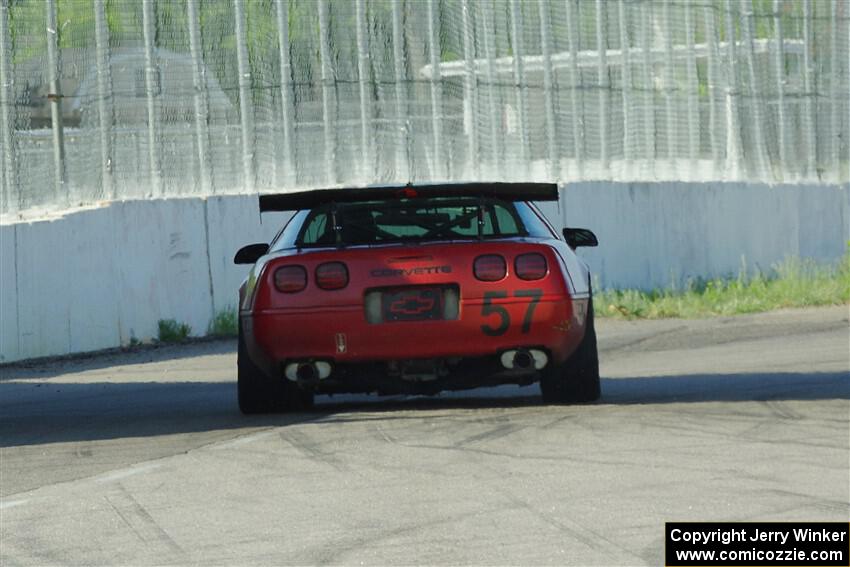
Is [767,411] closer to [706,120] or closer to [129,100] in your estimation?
[129,100]

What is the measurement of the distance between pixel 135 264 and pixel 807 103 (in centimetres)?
1052

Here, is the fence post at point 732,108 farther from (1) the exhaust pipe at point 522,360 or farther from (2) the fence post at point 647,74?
(1) the exhaust pipe at point 522,360

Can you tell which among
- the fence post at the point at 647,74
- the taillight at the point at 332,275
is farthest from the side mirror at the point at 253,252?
the fence post at the point at 647,74

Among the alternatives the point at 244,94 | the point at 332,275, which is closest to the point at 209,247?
the point at 244,94

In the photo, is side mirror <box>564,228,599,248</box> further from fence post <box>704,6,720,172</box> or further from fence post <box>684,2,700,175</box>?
fence post <box>704,6,720,172</box>

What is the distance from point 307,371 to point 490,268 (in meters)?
1.04

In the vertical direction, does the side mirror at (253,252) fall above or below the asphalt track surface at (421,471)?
above

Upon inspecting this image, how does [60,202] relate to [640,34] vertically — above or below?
below

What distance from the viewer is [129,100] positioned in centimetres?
1739

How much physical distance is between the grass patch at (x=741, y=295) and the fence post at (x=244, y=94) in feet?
11.8

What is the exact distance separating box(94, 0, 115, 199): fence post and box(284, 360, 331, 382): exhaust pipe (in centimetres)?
823

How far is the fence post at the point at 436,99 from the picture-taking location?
19578 millimetres

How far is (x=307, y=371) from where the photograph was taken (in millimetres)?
9250

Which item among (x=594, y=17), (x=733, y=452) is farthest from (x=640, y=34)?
(x=733, y=452)
